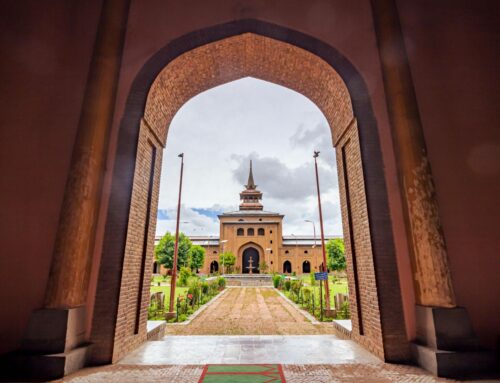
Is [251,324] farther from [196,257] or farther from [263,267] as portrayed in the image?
[196,257]

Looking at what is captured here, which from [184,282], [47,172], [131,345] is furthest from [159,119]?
[184,282]

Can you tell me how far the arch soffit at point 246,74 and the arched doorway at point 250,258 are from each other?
38253mm

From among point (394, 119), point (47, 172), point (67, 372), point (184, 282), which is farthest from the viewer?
point (184, 282)

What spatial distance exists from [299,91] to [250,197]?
4355 cm

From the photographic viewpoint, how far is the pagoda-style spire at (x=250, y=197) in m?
49.3

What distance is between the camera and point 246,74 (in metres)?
7.68

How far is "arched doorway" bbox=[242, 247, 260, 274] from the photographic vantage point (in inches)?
1699

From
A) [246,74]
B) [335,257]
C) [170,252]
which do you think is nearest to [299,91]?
[246,74]

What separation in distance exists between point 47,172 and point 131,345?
340 cm

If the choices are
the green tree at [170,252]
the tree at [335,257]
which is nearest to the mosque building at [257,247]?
the tree at [335,257]

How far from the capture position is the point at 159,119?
6.41m

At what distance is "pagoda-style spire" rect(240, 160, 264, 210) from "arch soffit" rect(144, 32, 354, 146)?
41990 millimetres

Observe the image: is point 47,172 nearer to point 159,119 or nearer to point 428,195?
point 159,119

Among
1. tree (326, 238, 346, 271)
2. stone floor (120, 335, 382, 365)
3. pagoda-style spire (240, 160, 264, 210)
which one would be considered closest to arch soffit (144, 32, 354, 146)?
stone floor (120, 335, 382, 365)
